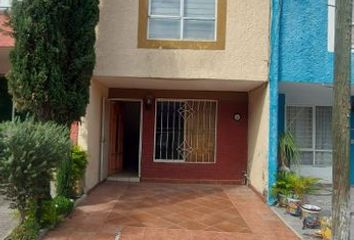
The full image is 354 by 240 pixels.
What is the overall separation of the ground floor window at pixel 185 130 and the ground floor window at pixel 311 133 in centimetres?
268

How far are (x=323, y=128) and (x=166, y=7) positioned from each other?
6.61 metres

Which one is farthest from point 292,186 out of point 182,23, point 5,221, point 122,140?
point 122,140

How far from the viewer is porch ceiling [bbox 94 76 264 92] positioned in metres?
10.1

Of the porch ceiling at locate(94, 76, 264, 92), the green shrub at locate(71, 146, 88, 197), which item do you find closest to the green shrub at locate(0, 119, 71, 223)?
the green shrub at locate(71, 146, 88, 197)

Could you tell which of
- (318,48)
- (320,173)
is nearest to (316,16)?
(318,48)

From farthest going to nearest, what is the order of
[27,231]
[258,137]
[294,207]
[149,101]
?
[149,101]
[258,137]
[294,207]
[27,231]

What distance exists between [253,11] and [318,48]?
188 cm

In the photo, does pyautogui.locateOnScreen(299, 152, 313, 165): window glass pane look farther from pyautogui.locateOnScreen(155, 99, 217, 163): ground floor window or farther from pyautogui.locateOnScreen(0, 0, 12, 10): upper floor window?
pyautogui.locateOnScreen(0, 0, 12, 10): upper floor window

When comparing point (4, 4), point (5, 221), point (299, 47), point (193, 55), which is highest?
point (4, 4)

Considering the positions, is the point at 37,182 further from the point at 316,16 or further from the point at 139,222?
the point at 316,16

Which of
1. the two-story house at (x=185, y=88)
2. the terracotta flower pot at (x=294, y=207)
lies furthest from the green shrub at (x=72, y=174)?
the terracotta flower pot at (x=294, y=207)

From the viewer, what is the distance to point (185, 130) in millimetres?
12188

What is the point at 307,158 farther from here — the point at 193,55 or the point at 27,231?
the point at 27,231

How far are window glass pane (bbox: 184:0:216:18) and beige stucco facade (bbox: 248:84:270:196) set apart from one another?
2.41m
